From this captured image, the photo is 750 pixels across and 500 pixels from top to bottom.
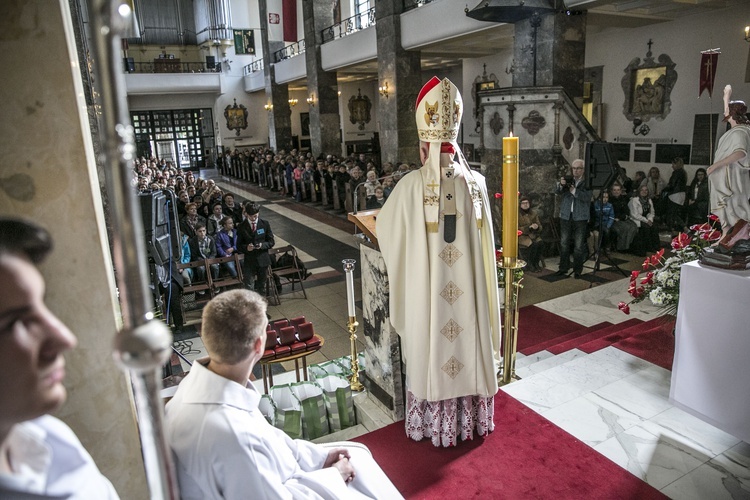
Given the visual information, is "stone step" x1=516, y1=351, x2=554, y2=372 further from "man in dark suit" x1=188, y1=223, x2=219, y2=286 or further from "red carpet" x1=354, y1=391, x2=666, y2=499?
"man in dark suit" x1=188, y1=223, x2=219, y2=286

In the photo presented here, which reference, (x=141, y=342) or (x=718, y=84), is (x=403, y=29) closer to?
(x=718, y=84)

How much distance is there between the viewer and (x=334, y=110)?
1706 cm

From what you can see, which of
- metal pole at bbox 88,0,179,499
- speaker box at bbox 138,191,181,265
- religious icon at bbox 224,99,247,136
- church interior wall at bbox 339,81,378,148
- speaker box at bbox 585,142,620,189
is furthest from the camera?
religious icon at bbox 224,99,247,136

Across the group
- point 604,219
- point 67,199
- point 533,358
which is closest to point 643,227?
point 604,219

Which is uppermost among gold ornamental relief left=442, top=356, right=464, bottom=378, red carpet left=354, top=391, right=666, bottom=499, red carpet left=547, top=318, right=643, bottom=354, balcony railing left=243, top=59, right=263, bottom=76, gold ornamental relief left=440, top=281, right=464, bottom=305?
balcony railing left=243, top=59, right=263, bottom=76

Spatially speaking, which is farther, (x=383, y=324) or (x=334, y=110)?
(x=334, y=110)

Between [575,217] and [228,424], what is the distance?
678cm

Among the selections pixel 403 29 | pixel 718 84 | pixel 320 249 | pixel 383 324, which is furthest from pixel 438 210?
pixel 403 29

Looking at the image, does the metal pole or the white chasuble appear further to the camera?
the white chasuble

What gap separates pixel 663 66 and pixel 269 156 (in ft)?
40.3

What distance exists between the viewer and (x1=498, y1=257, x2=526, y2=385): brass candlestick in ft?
10.1

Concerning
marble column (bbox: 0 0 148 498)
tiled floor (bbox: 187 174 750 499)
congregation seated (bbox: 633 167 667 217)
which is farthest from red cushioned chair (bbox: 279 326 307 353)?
congregation seated (bbox: 633 167 667 217)

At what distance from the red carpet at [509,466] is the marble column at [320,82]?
48.7 ft

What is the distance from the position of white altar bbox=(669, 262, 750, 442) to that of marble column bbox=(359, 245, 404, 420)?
1630 mm
